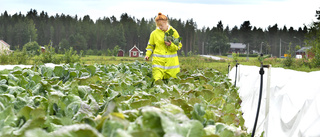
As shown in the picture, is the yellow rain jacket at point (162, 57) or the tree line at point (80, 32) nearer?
the yellow rain jacket at point (162, 57)

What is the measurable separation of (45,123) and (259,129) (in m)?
3.83

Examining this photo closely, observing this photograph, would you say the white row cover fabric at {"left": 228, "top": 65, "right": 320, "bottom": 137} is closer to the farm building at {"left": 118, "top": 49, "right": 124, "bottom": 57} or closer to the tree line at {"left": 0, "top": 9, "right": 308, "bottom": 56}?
the tree line at {"left": 0, "top": 9, "right": 308, "bottom": 56}

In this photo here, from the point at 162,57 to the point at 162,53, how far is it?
96mm

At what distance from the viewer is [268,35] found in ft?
434

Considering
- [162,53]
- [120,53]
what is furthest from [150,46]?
[120,53]

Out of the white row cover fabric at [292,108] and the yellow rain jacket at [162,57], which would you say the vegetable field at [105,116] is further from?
the yellow rain jacket at [162,57]

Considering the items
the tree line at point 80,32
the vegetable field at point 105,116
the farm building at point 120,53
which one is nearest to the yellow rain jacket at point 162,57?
the vegetable field at point 105,116

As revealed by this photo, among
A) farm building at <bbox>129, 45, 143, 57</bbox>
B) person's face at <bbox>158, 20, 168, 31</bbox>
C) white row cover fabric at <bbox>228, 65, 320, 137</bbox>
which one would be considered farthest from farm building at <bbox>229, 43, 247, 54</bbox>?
white row cover fabric at <bbox>228, 65, 320, 137</bbox>

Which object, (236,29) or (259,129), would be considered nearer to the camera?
(259,129)

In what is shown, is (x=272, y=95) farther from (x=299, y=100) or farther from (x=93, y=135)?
(x=93, y=135)

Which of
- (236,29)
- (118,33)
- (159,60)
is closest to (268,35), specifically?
(236,29)

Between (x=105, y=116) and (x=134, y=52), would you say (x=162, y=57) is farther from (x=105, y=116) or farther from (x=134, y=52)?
(x=134, y=52)

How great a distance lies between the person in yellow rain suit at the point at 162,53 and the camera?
8.65 meters

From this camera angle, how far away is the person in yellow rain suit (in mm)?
8648
